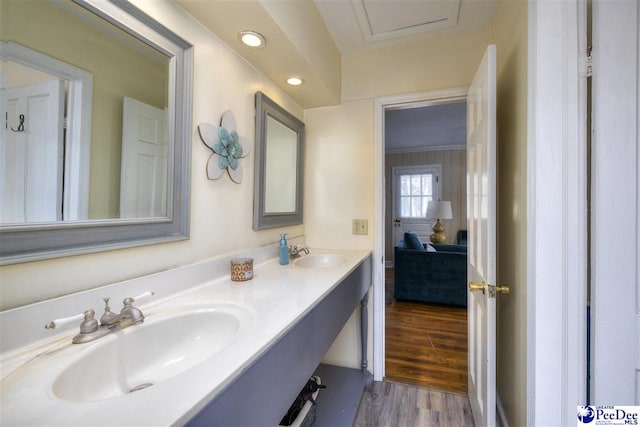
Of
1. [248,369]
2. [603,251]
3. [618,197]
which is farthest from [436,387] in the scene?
[248,369]

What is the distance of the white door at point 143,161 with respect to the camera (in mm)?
885

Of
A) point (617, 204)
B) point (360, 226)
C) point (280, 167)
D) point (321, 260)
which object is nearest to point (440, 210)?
point (360, 226)

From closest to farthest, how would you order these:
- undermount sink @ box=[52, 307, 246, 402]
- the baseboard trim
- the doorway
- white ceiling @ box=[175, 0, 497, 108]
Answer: undermount sink @ box=[52, 307, 246, 402]
white ceiling @ box=[175, 0, 497, 108]
the baseboard trim
the doorway

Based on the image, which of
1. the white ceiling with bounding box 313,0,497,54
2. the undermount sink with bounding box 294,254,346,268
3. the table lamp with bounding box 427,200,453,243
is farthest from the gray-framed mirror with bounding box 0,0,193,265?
the table lamp with bounding box 427,200,453,243

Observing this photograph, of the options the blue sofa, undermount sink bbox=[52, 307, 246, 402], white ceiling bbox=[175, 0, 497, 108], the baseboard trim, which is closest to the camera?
undermount sink bbox=[52, 307, 246, 402]

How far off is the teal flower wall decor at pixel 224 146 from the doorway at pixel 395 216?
102cm

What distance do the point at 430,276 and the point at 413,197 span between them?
2.53m

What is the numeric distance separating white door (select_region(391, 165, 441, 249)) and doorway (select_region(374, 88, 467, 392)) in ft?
0.20

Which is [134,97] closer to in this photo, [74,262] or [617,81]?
[74,262]

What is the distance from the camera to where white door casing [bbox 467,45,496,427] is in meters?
1.17

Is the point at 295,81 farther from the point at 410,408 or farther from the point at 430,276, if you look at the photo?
the point at 430,276

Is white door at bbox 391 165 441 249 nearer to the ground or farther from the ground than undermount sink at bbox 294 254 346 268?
farther from the ground

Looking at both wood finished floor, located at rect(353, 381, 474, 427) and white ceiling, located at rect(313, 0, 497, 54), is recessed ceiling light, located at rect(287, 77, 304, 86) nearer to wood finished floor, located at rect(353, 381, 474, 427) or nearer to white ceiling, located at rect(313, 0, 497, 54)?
white ceiling, located at rect(313, 0, 497, 54)

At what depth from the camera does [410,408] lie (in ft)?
5.53
